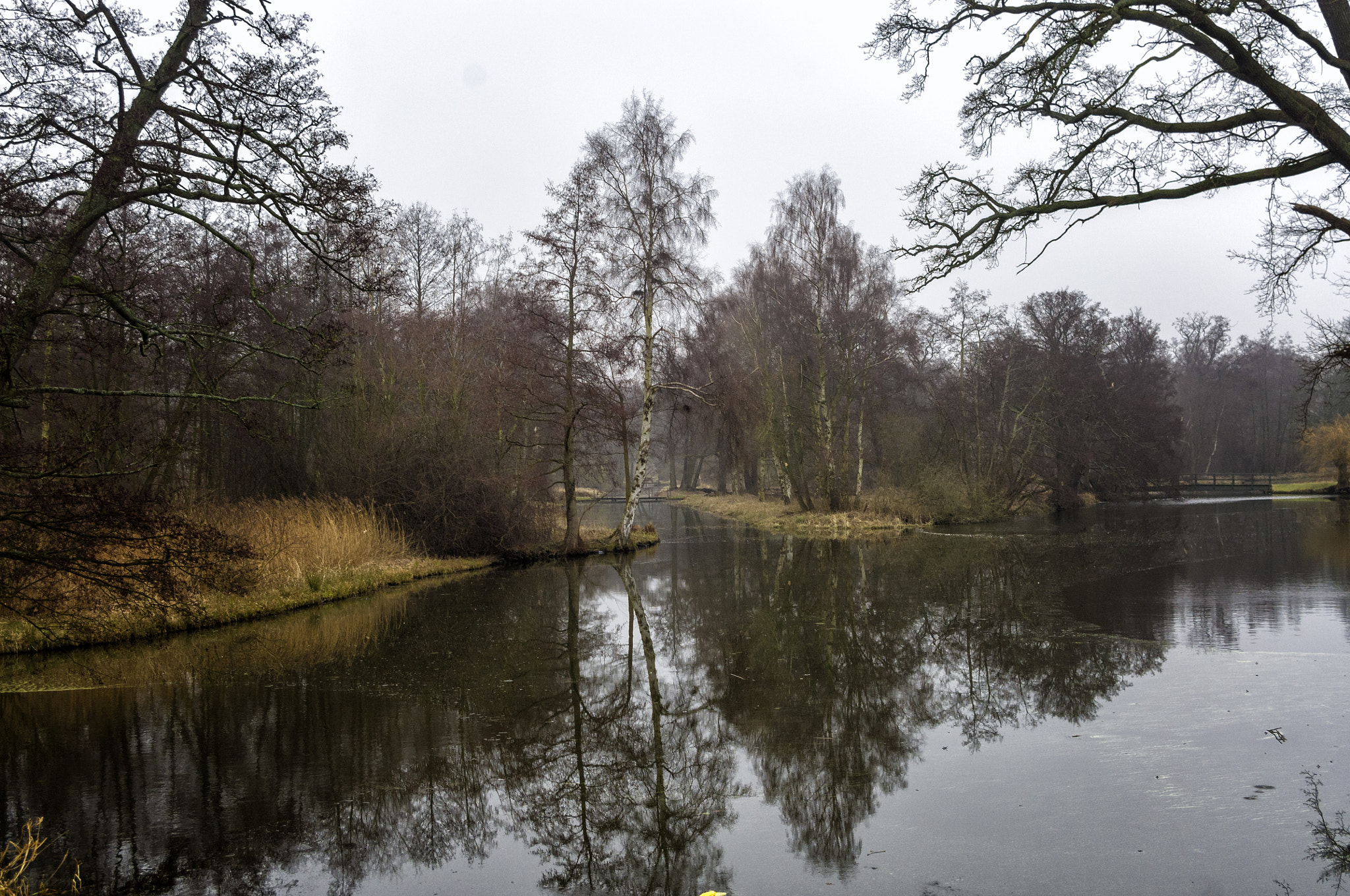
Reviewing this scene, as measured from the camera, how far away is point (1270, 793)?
5359 mm

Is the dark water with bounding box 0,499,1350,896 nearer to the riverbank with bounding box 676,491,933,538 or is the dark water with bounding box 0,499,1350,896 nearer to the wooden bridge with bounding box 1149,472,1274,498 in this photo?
the riverbank with bounding box 676,491,933,538

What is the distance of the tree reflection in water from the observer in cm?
503

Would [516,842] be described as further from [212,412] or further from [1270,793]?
[212,412]

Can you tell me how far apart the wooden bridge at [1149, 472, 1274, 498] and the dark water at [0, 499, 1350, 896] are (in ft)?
127

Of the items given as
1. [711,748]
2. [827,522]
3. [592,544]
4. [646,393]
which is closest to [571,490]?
[592,544]

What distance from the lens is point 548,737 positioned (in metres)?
7.10

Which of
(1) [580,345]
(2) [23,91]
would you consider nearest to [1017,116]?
(2) [23,91]

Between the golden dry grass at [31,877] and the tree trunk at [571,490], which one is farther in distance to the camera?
the tree trunk at [571,490]

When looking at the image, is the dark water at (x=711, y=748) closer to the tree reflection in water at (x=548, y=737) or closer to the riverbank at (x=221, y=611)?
the tree reflection in water at (x=548, y=737)

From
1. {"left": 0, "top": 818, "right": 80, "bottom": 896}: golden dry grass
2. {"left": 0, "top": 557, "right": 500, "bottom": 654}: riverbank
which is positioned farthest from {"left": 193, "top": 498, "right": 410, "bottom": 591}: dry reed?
{"left": 0, "top": 818, "right": 80, "bottom": 896}: golden dry grass

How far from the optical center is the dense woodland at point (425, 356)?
6.71 metres

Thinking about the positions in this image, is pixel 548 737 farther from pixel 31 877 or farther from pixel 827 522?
pixel 827 522

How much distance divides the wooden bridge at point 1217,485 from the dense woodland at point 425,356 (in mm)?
2167

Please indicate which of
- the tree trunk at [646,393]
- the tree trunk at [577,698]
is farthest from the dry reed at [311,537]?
the tree trunk at [646,393]
